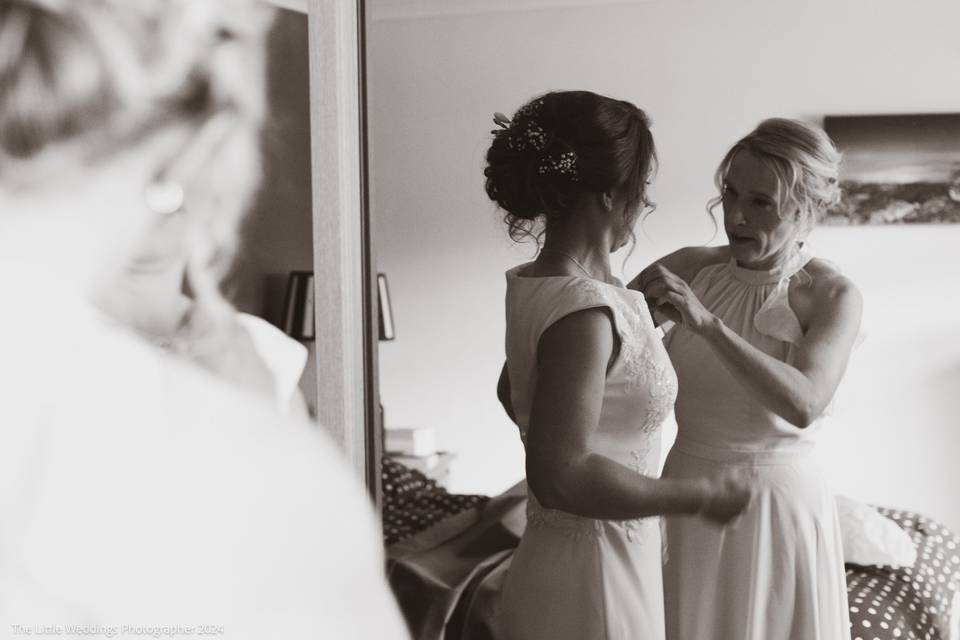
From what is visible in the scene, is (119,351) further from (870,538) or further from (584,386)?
(870,538)

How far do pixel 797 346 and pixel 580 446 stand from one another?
48 centimetres

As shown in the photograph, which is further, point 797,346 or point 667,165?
point 667,165

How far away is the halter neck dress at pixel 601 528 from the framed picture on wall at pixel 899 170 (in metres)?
1.07

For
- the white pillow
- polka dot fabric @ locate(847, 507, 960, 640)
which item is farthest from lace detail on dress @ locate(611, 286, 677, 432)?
the white pillow

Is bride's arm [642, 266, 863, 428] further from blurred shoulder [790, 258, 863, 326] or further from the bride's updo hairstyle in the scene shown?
the bride's updo hairstyle

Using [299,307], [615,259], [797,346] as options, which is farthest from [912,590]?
[299,307]

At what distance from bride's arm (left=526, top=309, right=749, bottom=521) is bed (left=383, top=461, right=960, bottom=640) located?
0.92ft

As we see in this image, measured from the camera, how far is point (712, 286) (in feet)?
3.90

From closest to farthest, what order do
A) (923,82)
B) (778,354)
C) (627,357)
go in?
(627,357)
(778,354)
(923,82)

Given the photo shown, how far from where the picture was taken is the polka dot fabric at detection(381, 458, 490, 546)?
109 cm

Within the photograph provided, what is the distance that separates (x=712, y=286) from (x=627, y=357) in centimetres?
42

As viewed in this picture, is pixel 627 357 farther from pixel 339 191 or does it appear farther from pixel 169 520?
pixel 169 520

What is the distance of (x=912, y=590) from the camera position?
161 cm

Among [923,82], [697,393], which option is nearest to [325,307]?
[697,393]
